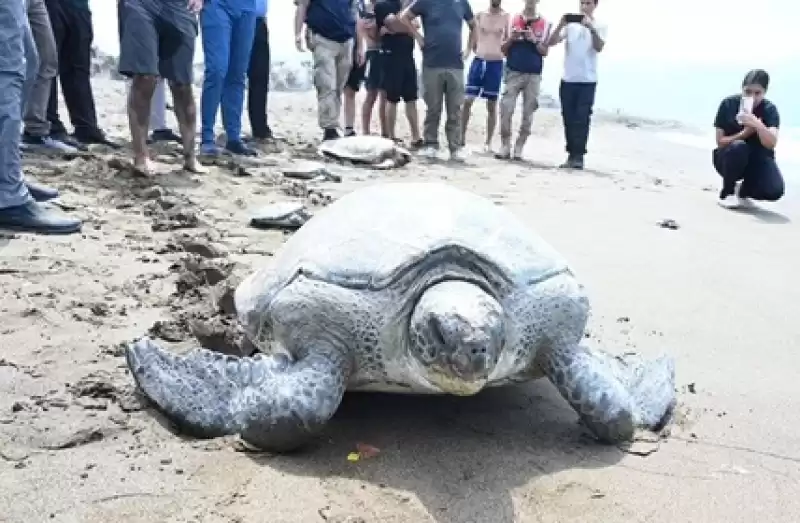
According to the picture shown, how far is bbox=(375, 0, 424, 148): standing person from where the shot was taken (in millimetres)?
7455

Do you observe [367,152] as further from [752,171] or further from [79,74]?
[752,171]

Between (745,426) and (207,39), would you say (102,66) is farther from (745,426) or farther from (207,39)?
(745,426)

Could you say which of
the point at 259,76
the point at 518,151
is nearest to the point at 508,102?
the point at 518,151

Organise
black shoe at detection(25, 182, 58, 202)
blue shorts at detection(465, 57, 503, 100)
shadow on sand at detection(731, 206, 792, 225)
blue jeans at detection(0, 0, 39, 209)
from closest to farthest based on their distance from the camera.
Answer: blue jeans at detection(0, 0, 39, 209) → black shoe at detection(25, 182, 58, 202) → shadow on sand at detection(731, 206, 792, 225) → blue shorts at detection(465, 57, 503, 100)

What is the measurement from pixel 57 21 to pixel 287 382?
181 inches

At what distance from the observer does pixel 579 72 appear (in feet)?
24.7

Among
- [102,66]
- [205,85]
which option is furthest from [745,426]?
[102,66]

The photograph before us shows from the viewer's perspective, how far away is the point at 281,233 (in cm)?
392

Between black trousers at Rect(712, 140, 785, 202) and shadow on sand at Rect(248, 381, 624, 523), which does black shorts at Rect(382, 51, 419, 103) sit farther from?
shadow on sand at Rect(248, 381, 624, 523)

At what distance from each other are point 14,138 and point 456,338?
245 centimetres

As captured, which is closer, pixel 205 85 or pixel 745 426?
pixel 745 426

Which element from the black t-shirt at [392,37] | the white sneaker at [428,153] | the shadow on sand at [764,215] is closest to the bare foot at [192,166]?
the white sneaker at [428,153]

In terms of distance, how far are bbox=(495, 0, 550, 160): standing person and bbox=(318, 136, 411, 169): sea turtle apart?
160 cm

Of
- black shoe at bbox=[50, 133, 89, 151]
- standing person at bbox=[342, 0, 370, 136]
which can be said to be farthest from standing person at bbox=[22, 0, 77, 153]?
standing person at bbox=[342, 0, 370, 136]
